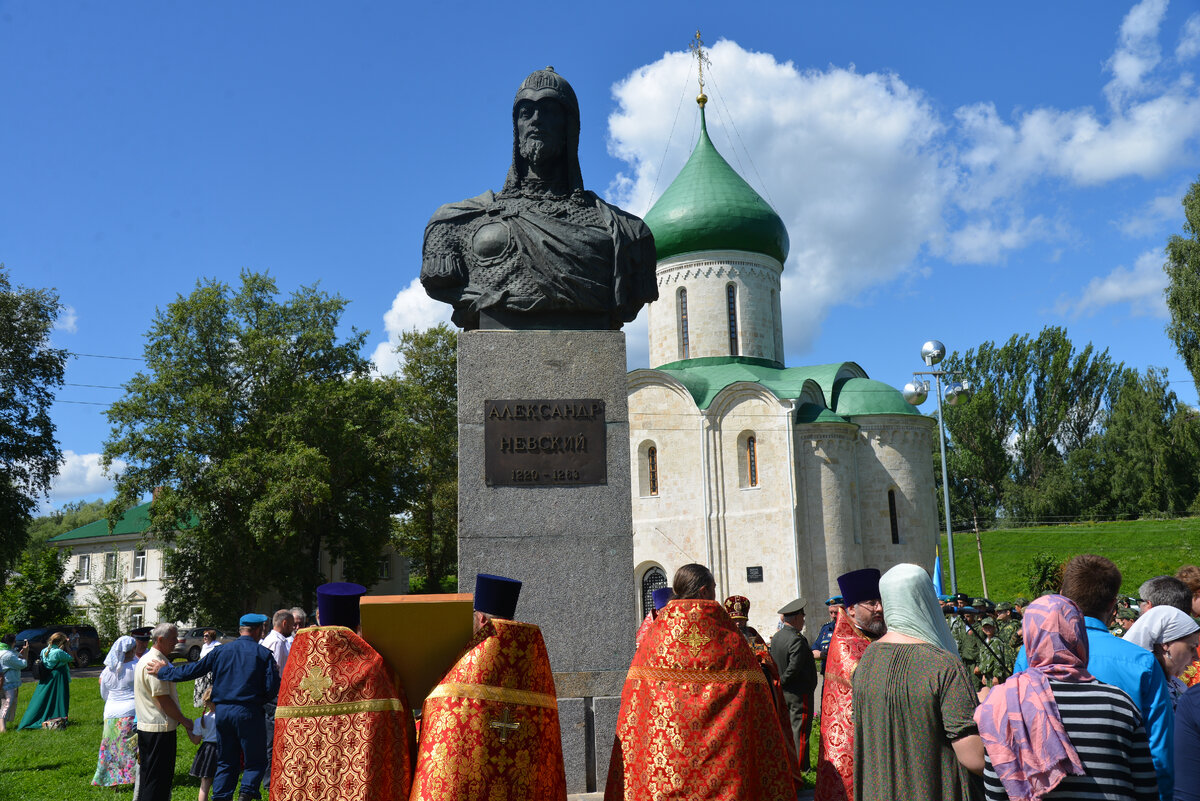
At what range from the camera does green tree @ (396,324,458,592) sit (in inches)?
1266

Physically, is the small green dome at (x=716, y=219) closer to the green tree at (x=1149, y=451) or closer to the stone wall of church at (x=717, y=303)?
the stone wall of church at (x=717, y=303)

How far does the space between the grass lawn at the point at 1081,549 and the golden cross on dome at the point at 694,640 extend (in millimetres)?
30234

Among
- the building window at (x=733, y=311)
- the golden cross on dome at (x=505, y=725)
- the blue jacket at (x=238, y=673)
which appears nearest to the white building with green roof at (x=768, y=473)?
the building window at (x=733, y=311)

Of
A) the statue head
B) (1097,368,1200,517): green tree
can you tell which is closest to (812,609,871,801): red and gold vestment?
the statue head

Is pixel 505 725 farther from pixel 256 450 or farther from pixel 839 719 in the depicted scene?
pixel 256 450

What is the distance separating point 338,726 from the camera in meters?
3.26

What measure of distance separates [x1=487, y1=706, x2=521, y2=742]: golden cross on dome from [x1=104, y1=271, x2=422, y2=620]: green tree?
2398cm

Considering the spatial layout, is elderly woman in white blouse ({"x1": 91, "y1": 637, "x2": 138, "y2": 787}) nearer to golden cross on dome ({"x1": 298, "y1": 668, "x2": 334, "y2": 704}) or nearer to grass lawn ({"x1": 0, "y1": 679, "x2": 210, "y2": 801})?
grass lawn ({"x1": 0, "y1": 679, "x2": 210, "y2": 801})

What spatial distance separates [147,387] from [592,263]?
2601cm

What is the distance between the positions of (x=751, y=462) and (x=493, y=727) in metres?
25.1

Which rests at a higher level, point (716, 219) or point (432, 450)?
point (716, 219)

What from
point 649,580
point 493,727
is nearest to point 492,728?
point 493,727

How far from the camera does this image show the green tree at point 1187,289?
95.9 feet

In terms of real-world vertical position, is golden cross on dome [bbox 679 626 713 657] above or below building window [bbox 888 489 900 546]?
below
